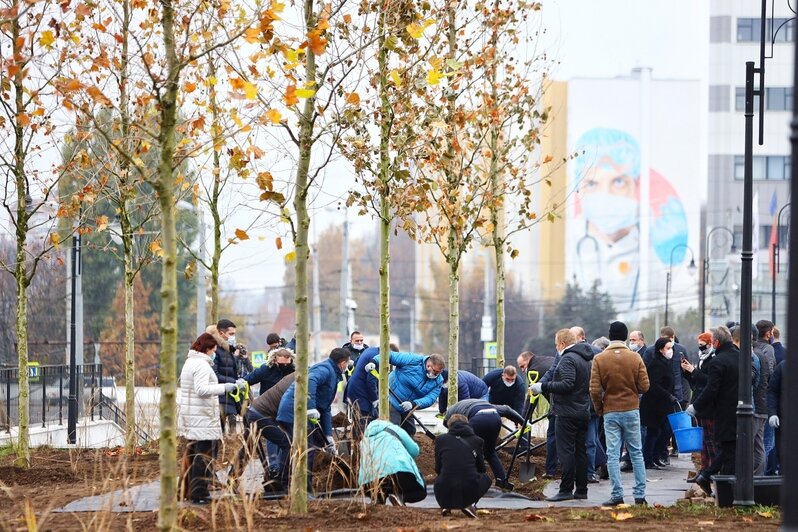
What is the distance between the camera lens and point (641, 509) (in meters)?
11.9

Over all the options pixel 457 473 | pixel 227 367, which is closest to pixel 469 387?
pixel 227 367

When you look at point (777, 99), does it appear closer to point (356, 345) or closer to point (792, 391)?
point (356, 345)

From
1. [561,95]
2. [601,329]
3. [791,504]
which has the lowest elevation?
[601,329]

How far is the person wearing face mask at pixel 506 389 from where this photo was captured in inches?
670

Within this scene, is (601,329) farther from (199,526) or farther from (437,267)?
(199,526)

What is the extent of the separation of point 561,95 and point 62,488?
94680mm

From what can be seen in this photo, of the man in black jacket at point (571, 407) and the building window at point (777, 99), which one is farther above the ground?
the building window at point (777, 99)

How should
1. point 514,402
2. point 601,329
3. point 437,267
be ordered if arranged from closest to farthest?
point 514,402
point 601,329
point 437,267

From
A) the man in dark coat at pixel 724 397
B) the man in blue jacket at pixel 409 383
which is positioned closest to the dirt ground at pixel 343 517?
the man in dark coat at pixel 724 397

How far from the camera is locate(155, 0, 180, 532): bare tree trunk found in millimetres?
8125

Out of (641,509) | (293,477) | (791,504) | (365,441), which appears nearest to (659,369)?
(641,509)

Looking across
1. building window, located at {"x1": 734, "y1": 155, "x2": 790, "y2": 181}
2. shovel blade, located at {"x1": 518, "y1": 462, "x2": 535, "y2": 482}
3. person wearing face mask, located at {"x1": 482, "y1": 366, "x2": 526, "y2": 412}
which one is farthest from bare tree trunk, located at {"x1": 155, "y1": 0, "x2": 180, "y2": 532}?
building window, located at {"x1": 734, "y1": 155, "x2": 790, "y2": 181}

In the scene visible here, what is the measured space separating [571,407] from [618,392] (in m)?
1.03

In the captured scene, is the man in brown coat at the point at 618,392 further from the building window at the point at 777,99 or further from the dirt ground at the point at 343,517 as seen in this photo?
the building window at the point at 777,99
